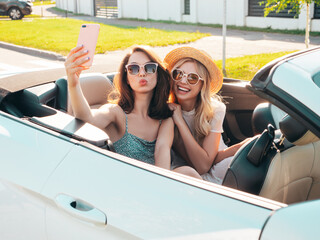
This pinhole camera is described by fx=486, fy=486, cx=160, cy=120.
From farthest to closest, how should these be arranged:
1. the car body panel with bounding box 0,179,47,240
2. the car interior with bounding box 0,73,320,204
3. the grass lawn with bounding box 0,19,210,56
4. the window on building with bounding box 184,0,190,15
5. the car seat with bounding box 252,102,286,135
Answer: the window on building with bounding box 184,0,190,15 → the grass lawn with bounding box 0,19,210,56 → the car seat with bounding box 252,102,286,135 → the car interior with bounding box 0,73,320,204 → the car body panel with bounding box 0,179,47,240

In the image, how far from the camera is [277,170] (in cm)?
210

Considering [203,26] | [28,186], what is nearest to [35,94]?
[28,186]

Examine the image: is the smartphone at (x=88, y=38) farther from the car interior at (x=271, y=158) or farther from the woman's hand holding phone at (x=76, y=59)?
the car interior at (x=271, y=158)

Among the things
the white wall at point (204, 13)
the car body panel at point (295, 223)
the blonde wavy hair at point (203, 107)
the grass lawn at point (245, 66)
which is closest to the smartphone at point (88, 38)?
the blonde wavy hair at point (203, 107)

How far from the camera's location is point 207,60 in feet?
9.57

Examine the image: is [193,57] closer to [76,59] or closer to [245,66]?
[76,59]

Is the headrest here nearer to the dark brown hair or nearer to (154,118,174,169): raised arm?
(154,118,174,169): raised arm

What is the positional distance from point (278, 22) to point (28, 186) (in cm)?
1664

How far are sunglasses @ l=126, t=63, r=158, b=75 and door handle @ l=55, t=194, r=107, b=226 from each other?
3.52 ft

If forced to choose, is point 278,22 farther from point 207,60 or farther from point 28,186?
point 28,186

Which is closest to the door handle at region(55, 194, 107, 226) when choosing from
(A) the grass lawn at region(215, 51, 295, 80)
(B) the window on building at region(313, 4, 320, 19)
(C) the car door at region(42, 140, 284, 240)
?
(C) the car door at region(42, 140, 284, 240)

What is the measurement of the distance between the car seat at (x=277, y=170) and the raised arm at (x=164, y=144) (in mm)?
521

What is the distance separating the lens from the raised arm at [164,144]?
2.67 m

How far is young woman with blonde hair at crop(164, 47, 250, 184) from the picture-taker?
9.49 feet
